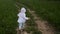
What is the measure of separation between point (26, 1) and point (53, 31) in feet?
28.8

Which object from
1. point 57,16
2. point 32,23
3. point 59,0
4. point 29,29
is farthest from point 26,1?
point 29,29

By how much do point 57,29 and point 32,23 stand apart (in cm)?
115

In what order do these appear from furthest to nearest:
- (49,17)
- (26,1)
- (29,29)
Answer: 1. (26,1)
2. (49,17)
3. (29,29)

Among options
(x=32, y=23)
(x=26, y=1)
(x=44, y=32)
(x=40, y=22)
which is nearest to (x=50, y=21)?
(x=40, y=22)

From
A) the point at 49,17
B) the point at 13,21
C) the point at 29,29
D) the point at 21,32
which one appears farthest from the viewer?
the point at 49,17

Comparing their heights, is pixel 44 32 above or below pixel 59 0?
below

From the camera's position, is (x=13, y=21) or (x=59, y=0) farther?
(x=59, y=0)

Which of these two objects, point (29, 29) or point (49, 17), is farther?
point (49, 17)

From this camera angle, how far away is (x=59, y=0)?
19703 mm

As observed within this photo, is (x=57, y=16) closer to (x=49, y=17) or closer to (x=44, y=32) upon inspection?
(x=49, y=17)

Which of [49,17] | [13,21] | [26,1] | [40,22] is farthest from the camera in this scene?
[26,1]

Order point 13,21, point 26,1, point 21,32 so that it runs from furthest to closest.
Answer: point 26,1, point 13,21, point 21,32

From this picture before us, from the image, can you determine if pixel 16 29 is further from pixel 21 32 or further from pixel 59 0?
pixel 59 0

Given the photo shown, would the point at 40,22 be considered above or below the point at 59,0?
below
